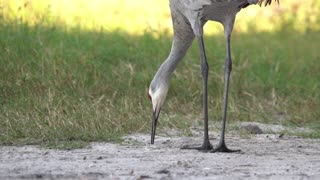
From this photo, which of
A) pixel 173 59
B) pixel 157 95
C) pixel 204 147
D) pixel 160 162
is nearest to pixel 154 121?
pixel 157 95

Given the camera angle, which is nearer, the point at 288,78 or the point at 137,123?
the point at 137,123

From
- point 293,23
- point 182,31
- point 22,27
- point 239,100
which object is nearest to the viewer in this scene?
point 182,31

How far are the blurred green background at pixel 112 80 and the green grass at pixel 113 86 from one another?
1cm

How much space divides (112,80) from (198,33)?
2558mm

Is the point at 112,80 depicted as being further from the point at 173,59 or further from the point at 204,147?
the point at 204,147

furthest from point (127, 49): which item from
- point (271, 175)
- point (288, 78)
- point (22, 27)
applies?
point (271, 175)

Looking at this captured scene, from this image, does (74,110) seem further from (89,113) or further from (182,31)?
(182,31)

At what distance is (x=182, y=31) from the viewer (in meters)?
8.82

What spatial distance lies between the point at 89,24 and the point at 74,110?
13.5 ft

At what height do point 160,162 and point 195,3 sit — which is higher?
point 195,3

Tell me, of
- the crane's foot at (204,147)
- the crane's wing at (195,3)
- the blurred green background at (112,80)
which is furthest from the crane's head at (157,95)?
the crane's wing at (195,3)

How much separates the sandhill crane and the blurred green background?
51cm

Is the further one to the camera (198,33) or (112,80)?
(112,80)

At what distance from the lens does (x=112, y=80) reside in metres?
10.6
